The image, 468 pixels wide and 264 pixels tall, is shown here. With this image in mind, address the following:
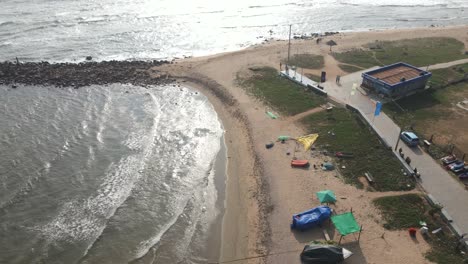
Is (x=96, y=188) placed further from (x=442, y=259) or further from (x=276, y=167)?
(x=442, y=259)

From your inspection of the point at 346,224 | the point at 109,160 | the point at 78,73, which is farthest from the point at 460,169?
the point at 78,73

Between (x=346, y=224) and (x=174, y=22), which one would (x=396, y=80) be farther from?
(x=174, y=22)

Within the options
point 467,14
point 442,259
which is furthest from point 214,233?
point 467,14

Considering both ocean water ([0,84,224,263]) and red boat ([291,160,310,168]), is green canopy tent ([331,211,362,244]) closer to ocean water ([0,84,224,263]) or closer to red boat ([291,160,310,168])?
red boat ([291,160,310,168])

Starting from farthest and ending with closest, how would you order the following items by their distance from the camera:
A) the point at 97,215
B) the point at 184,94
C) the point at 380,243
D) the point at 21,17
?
1. the point at 21,17
2. the point at 184,94
3. the point at 97,215
4. the point at 380,243

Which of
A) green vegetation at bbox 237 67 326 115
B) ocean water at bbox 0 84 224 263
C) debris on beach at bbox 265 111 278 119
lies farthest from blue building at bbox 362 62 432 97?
ocean water at bbox 0 84 224 263
